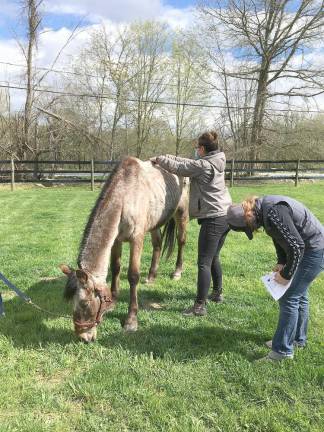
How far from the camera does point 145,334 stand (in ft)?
13.6

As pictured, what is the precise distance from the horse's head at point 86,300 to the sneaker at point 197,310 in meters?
1.14

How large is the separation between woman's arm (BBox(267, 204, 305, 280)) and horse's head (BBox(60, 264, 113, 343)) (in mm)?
1683

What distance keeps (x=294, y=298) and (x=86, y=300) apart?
1.85 m

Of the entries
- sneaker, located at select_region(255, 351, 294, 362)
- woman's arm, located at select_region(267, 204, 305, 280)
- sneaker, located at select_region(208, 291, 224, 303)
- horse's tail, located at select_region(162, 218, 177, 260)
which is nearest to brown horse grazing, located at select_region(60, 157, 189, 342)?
horse's tail, located at select_region(162, 218, 177, 260)

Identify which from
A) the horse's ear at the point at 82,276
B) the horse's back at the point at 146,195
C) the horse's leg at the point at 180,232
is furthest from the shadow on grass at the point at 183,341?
the horse's leg at the point at 180,232

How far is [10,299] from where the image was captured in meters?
5.10

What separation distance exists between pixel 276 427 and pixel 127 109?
2581cm

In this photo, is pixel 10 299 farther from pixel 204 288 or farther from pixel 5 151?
pixel 5 151

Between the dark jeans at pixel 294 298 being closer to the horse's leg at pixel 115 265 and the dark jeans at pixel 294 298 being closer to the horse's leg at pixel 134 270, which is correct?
the horse's leg at pixel 134 270

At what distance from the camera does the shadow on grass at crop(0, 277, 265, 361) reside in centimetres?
382

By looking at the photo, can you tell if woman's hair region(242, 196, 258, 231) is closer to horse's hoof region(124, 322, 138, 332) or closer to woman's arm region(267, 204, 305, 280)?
woman's arm region(267, 204, 305, 280)

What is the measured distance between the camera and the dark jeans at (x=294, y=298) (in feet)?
11.3

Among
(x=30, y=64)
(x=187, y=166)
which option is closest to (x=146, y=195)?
(x=187, y=166)

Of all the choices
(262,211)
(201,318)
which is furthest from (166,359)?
(262,211)
